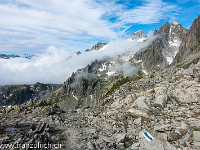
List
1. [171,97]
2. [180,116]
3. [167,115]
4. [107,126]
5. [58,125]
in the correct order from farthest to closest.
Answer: [58,125]
[171,97]
[107,126]
[167,115]
[180,116]

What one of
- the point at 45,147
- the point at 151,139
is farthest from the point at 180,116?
the point at 45,147

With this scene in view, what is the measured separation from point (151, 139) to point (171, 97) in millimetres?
16444

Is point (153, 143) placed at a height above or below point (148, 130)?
below

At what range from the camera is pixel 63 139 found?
993 inches

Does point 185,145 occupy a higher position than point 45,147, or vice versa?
point 185,145

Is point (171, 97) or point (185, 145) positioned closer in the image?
point (185, 145)

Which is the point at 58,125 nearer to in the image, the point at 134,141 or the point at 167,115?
the point at 134,141

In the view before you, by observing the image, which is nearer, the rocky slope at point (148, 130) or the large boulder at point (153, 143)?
the large boulder at point (153, 143)

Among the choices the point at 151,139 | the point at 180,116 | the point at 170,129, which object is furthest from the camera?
the point at 180,116

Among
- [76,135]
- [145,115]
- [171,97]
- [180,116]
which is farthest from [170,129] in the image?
[76,135]

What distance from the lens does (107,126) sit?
28.5 m

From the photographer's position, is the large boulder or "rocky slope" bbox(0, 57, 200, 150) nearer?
the large boulder

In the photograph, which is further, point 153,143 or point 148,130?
point 148,130

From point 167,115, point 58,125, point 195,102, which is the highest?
point 195,102
